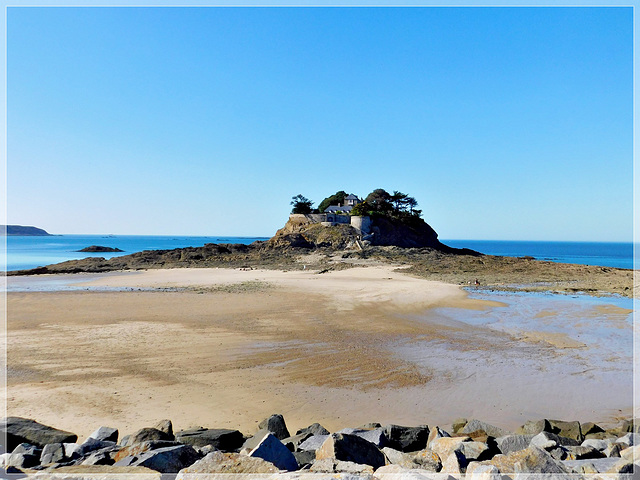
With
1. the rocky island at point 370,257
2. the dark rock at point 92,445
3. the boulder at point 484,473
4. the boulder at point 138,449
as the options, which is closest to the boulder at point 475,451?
the boulder at point 484,473

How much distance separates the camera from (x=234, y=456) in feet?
13.0

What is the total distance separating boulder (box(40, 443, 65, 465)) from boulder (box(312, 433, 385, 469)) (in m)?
3.56

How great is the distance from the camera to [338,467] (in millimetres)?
4191

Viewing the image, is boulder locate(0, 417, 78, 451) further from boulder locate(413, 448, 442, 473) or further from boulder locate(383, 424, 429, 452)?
boulder locate(413, 448, 442, 473)

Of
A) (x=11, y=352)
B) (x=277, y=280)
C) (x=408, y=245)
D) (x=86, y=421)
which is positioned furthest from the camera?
(x=408, y=245)

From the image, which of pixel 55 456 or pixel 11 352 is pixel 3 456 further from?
pixel 11 352

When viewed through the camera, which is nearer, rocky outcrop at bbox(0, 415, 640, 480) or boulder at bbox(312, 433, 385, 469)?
rocky outcrop at bbox(0, 415, 640, 480)

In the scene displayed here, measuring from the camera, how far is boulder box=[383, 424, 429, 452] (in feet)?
20.5

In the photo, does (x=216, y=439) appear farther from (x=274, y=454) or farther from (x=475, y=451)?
(x=475, y=451)

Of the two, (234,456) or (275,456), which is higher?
(234,456)

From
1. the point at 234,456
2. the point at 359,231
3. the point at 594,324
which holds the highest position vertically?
the point at 359,231

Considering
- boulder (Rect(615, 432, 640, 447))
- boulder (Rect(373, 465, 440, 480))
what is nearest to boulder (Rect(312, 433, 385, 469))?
boulder (Rect(373, 465, 440, 480))

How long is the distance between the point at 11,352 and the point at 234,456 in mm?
12325

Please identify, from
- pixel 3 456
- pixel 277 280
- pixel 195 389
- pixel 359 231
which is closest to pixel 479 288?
pixel 277 280
